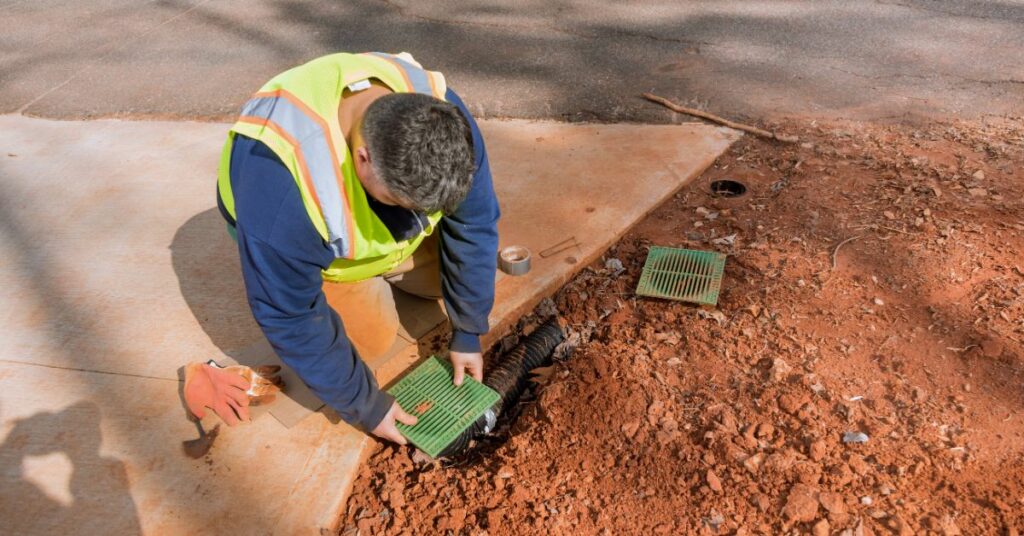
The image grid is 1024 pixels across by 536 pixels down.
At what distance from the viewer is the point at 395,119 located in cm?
141

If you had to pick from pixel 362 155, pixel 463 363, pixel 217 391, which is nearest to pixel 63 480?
pixel 217 391

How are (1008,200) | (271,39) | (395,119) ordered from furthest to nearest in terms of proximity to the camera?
1. (271,39)
2. (1008,200)
3. (395,119)

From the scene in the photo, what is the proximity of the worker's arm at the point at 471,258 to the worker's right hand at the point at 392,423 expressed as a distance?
11.3 inches

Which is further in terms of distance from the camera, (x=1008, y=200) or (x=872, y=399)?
(x=1008, y=200)

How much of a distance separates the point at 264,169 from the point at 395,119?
A: 37 cm

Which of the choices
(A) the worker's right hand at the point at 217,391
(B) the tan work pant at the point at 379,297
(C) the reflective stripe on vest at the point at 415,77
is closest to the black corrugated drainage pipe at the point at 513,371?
(B) the tan work pant at the point at 379,297

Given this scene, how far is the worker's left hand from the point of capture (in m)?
2.29

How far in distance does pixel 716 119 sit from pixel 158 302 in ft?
10.1

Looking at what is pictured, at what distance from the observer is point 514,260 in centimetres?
276

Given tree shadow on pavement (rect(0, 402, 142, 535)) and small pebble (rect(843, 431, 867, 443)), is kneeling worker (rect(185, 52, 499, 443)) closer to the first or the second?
tree shadow on pavement (rect(0, 402, 142, 535))

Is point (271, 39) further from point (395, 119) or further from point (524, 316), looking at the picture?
point (395, 119)

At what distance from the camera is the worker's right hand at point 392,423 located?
2088 millimetres

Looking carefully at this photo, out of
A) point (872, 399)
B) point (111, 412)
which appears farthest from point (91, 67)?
point (872, 399)

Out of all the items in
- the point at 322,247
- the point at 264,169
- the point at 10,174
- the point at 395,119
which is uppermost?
the point at 395,119
